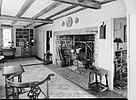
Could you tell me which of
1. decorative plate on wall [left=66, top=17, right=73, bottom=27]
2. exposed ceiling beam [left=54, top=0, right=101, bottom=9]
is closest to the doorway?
exposed ceiling beam [left=54, top=0, right=101, bottom=9]

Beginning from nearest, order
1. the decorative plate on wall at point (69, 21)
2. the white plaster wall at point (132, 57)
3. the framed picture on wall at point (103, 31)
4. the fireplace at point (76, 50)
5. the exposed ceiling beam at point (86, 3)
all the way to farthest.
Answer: the white plaster wall at point (132, 57), the exposed ceiling beam at point (86, 3), the framed picture on wall at point (103, 31), the decorative plate on wall at point (69, 21), the fireplace at point (76, 50)

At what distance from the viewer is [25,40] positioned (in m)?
9.62

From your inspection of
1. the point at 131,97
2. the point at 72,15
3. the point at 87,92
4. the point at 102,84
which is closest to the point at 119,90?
the point at 102,84

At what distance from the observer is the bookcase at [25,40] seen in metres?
9.41

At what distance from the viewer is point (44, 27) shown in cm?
788

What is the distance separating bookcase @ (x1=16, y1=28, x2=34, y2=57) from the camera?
941cm

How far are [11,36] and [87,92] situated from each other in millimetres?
7636

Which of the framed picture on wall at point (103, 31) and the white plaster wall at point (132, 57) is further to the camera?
the framed picture on wall at point (103, 31)

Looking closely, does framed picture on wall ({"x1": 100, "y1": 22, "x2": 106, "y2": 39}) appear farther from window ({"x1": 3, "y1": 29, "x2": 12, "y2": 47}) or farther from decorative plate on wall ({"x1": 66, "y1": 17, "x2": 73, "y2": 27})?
window ({"x1": 3, "y1": 29, "x2": 12, "y2": 47})

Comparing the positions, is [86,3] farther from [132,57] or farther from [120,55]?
[120,55]

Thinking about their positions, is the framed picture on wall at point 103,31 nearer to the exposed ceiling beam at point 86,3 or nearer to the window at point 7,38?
the exposed ceiling beam at point 86,3

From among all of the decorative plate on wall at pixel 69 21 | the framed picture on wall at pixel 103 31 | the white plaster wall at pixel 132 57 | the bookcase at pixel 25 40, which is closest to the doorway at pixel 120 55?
the framed picture on wall at pixel 103 31

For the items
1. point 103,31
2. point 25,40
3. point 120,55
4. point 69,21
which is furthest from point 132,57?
point 25,40

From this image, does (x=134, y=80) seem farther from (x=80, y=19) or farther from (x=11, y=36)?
(x=11, y=36)
